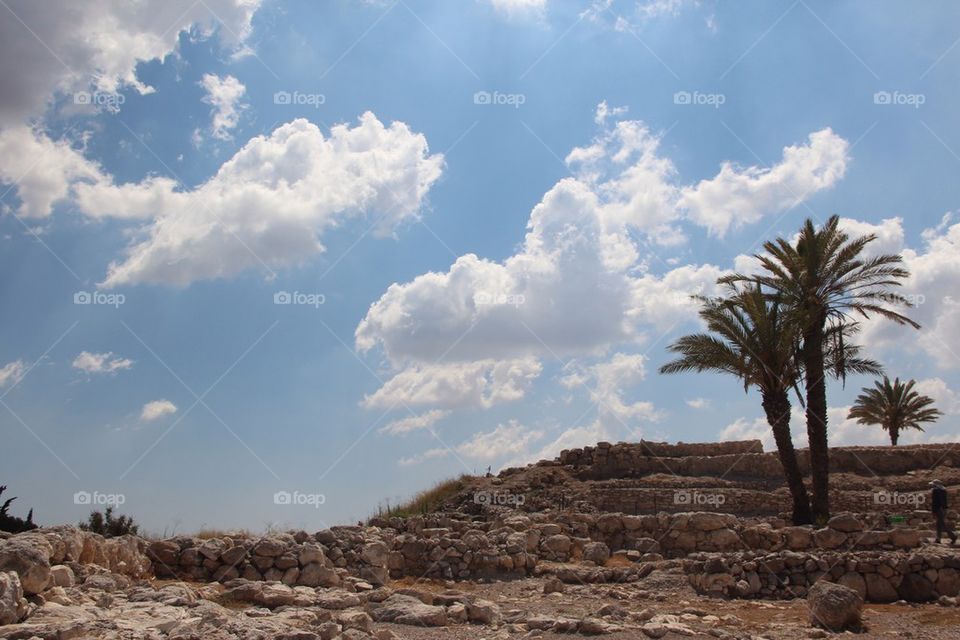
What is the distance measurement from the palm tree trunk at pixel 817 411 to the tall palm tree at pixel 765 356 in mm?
281

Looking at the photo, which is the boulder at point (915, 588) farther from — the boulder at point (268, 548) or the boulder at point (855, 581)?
the boulder at point (268, 548)

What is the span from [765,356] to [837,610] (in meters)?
9.93

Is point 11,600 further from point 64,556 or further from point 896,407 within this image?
point 896,407

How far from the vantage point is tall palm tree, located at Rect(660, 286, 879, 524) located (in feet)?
57.7

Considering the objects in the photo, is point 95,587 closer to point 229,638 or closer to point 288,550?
point 229,638

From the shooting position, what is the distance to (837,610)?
8.38 m

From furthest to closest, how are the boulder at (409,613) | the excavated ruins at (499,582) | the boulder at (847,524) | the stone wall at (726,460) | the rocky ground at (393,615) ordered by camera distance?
the stone wall at (726,460)
the boulder at (847,524)
the boulder at (409,613)
the excavated ruins at (499,582)
the rocky ground at (393,615)

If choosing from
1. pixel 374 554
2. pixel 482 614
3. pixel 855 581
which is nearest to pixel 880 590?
pixel 855 581

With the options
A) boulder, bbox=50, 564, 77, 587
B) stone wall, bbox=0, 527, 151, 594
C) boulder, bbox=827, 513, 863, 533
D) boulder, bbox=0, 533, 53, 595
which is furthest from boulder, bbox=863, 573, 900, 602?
boulder, bbox=0, 533, 53, 595

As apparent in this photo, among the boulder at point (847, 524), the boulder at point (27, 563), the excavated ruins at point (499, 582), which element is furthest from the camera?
the boulder at point (847, 524)

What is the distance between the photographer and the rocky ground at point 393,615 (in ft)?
21.6

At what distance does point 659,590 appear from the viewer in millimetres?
11414

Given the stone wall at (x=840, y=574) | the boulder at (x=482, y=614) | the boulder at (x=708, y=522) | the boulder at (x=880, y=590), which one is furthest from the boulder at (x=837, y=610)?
the boulder at (x=708, y=522)

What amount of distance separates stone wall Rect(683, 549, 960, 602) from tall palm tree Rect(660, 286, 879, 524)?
672cm
